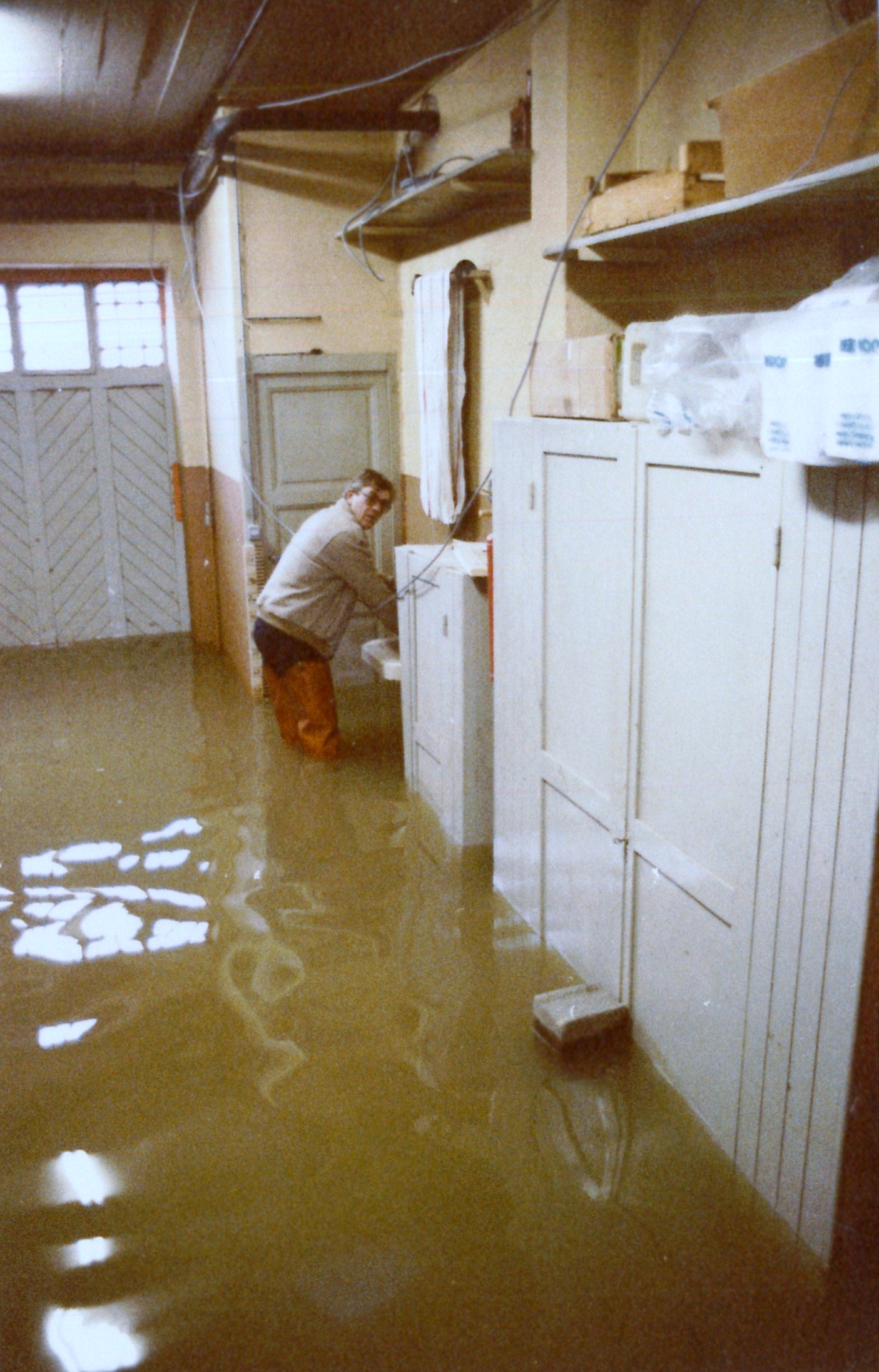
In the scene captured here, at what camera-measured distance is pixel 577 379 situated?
3.34 m

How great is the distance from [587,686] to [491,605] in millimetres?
878

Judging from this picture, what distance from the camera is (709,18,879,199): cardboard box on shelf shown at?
8.07 ft

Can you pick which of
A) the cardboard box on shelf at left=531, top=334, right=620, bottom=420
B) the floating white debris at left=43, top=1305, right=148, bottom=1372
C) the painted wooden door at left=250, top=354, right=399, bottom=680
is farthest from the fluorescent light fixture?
the floating white debris at left=43, top=1305, right=148, bottom=1372

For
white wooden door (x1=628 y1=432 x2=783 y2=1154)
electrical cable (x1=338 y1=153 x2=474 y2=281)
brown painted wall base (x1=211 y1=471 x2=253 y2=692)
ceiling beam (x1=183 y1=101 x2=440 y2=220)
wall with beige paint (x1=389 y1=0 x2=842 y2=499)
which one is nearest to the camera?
white wooden door (x1=628 y1=432 x2=783 y2=1154)

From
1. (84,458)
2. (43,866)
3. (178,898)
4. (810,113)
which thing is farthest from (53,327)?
(810,113)

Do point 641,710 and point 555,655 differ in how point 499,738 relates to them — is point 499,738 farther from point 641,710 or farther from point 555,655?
point 641,710

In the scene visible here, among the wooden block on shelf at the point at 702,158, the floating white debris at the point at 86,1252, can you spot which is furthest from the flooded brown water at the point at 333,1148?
the wooden block on shelf at the point at 702,158

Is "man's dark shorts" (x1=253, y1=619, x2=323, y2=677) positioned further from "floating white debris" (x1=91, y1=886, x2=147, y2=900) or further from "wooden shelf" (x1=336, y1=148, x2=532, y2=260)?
"wooden shelf" (x1=336, y1=148, x2=532, y2=260)

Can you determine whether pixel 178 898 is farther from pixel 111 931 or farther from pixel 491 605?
pixel 491 605

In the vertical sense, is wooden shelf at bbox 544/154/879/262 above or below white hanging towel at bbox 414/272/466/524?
above

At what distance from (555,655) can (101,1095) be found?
1982 mm

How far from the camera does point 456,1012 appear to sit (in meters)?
3.55

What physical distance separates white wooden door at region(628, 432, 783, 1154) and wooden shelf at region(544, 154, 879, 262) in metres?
0.63

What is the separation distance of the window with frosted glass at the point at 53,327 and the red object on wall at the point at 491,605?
5.01 m
